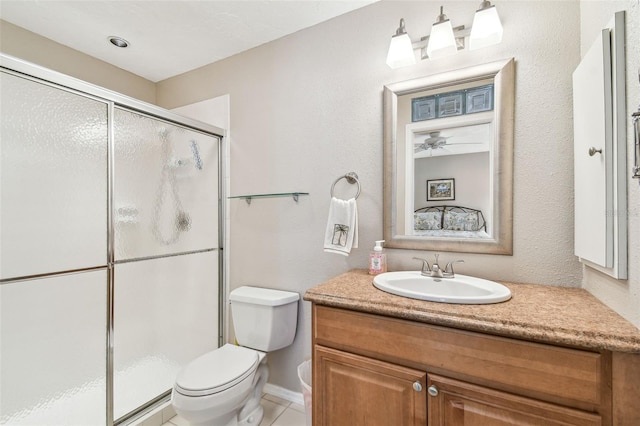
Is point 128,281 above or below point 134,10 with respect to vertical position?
below

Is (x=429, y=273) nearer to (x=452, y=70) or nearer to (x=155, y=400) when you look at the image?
(x=452, y=70)

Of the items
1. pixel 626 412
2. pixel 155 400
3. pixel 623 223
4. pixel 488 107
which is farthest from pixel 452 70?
pixel 155 400

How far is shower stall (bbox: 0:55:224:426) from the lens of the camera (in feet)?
4.00

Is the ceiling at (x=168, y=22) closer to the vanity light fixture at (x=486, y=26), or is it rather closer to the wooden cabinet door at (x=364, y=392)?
the vanity light fixture at (x=486, y=26)

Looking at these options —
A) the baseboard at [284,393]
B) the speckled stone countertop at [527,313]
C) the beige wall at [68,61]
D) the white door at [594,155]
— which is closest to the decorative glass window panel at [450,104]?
the white door at [594,155]

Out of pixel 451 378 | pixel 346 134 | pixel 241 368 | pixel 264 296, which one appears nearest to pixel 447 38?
pixel 346 134

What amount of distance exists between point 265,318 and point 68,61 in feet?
7.22

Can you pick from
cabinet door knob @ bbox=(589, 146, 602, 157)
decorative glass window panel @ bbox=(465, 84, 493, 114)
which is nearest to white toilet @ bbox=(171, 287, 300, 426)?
decorative glass window panel @ bbox=(465, 84, 493, 114)

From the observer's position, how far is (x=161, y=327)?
1.78 m

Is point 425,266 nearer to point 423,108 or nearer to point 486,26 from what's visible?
point 423,108

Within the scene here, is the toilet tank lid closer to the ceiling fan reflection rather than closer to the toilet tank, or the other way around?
the toilet tank

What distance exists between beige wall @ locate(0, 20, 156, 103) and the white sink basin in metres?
2.38

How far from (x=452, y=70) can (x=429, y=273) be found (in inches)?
39.0

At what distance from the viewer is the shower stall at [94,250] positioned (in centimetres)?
122
